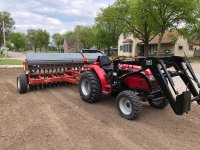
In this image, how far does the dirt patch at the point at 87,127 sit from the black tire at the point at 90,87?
0.20 metres

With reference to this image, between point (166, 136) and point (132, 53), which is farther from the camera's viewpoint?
point (132, 53)

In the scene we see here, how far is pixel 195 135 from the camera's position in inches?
165

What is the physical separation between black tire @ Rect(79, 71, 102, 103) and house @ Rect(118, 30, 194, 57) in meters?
23.6

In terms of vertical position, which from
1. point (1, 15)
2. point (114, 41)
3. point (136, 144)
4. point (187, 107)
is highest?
point (1, 15)

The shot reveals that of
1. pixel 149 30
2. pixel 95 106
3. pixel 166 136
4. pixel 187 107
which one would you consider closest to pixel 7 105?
pixel 95 106

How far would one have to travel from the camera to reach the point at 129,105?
200 inches

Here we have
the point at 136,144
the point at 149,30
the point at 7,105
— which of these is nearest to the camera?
the point at 136,144

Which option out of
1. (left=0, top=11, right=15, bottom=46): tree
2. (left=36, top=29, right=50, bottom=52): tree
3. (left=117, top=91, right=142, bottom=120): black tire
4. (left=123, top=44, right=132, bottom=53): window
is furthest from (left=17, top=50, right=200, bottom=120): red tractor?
(left=36, top=29, right=50, bottom=52): tree

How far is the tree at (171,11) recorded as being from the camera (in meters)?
22.2

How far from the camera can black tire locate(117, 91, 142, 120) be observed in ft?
15.6

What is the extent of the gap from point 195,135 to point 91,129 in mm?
2067

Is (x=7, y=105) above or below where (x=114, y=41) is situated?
below

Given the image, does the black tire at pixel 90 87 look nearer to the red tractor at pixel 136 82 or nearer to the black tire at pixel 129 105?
the red tractor at pixel 136 82

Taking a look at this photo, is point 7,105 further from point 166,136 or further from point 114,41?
point 114,41
